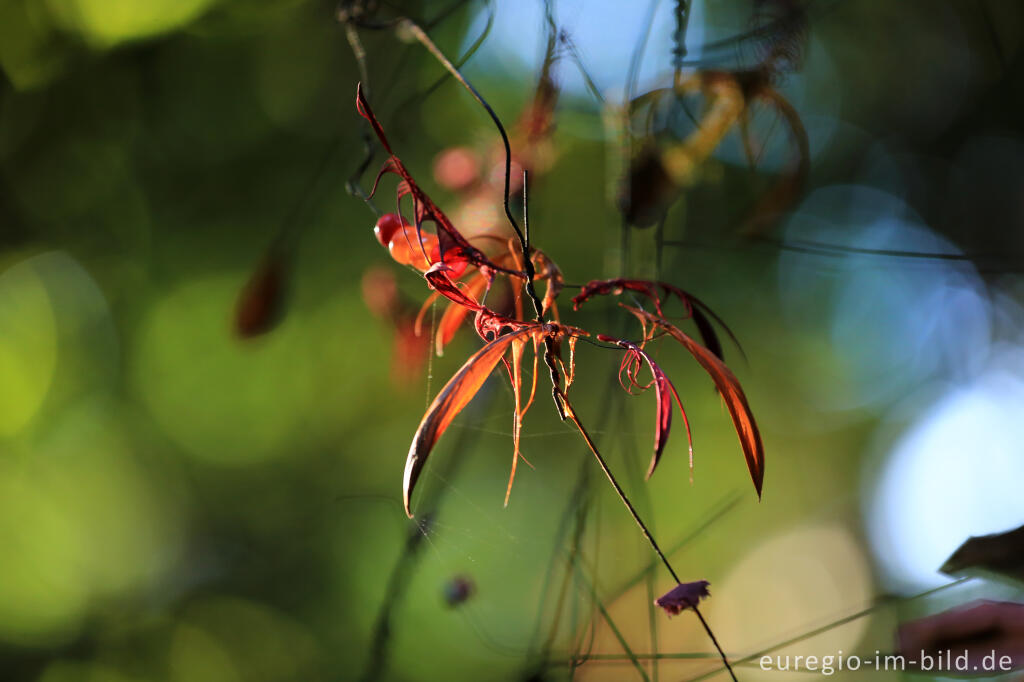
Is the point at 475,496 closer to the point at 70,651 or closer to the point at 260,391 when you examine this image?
the point at 260,391

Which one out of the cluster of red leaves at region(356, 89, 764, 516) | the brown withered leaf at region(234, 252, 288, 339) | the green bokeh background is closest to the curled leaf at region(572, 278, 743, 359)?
the cluster of red leaves at region(356, 89, 764, 516)

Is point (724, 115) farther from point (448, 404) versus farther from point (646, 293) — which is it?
point (448, 404)

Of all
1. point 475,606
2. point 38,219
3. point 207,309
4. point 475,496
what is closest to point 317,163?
point 207,309

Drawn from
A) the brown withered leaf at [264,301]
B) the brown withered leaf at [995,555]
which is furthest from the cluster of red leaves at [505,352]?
the brown withered leaf at [264,301]

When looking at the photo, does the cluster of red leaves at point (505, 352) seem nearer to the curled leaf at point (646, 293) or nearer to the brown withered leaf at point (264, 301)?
the curled leaf at point (646, 293)

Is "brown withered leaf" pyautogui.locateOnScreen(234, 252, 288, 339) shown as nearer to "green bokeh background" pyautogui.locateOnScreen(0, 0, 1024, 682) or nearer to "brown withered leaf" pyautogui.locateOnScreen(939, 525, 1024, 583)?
"green bokeh background" pyautogui.locateOnScreen(0, 0, 1024, 682)
